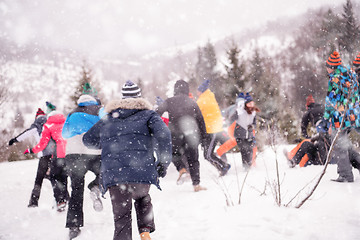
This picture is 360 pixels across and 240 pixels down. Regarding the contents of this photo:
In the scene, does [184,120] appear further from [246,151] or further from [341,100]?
[341,100]

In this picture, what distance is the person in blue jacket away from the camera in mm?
3626

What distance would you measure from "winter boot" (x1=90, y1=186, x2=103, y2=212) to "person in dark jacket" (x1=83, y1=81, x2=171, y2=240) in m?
1.60

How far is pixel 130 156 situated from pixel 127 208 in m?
0.50

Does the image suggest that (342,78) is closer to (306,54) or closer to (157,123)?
(157,123)

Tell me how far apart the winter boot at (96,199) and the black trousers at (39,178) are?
159cm

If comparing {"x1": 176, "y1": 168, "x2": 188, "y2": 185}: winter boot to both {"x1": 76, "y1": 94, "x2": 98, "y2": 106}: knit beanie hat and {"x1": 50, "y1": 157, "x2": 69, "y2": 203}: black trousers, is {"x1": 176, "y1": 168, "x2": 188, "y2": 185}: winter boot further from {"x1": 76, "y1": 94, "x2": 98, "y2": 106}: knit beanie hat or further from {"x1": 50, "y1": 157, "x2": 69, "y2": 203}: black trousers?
{"x1": 76, "y1": 94, "x2": 98, "y2": 106}: knit beanie hat

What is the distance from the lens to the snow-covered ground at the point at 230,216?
9.57 feet

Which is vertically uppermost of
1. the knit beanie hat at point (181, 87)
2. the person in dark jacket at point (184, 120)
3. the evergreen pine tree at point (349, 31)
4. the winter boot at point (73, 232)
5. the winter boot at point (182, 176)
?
the evergreen pine tree at point (349, 31)

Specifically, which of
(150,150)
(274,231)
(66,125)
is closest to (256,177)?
(274,231)

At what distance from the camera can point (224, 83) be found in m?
28.4

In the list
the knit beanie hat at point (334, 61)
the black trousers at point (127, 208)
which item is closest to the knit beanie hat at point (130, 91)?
the black trousers at point (127, 208)

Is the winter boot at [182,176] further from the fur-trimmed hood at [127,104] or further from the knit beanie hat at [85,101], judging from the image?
the fur-trimmed hood at [127,104]

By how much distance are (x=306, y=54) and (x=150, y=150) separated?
49.0 m

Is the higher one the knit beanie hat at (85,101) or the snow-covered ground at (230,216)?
the knit beanie hat at (85,101)
